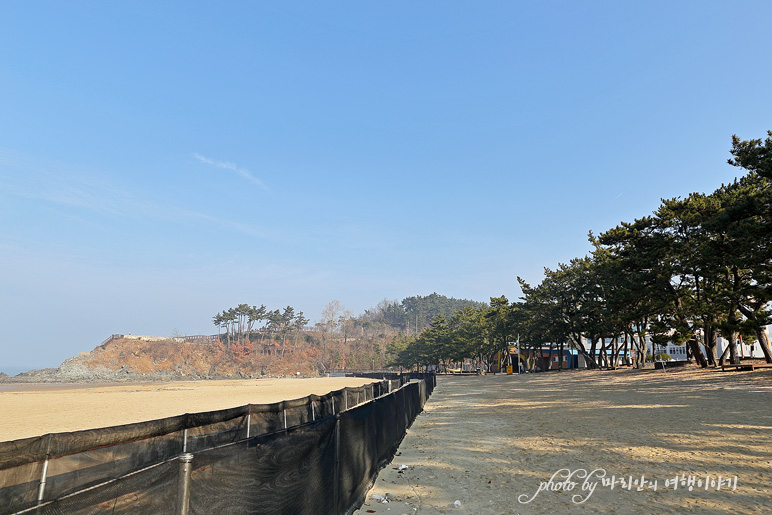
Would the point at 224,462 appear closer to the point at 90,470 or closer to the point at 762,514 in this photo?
the point at 90,470

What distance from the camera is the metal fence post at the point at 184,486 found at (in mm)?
3016

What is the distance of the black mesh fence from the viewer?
115 inches

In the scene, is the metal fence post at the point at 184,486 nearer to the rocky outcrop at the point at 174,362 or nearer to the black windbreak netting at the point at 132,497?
the black windbreak netting at the point at 132,497

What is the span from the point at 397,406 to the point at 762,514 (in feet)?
25.0

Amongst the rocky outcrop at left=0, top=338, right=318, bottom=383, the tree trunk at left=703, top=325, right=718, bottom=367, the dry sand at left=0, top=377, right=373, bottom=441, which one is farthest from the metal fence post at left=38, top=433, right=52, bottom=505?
the rocky outcrop at left=0, top=338, right=318, bottom=383

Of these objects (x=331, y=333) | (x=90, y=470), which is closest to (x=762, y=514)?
(x=90, y=470)

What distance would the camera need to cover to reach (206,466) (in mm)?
3301

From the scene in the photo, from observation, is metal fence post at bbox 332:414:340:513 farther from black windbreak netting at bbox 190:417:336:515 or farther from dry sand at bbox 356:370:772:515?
dry sand at bbox 356:370:772:515

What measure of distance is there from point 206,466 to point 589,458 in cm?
925

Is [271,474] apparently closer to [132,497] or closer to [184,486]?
[184,486]

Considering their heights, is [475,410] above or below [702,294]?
below

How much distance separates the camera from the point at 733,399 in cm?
1848

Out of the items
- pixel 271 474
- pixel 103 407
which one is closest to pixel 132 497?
pixel 271 474

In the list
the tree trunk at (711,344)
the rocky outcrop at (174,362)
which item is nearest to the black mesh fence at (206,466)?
the tree trunk at (711,344)
